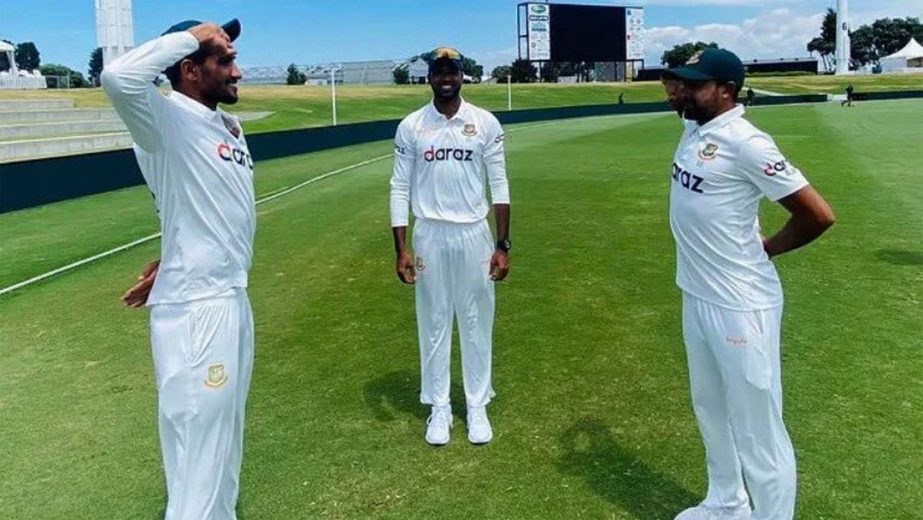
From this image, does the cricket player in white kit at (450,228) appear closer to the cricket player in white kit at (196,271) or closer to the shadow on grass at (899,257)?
the cricket player in white kit at (196,271)

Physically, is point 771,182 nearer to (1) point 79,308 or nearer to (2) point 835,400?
(2) point 835,400

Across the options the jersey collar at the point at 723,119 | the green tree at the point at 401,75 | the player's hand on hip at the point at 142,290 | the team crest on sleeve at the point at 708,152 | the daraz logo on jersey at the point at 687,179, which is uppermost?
the green tree at the point at 401,75

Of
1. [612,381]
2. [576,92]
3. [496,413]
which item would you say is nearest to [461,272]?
[496,413]

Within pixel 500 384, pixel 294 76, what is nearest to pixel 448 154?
pixel 500 384

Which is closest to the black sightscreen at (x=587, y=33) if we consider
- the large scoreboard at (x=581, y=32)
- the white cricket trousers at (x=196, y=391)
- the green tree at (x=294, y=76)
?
the large scoreboard at (x=581, y=32)

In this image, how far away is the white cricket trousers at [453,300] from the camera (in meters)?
4.70

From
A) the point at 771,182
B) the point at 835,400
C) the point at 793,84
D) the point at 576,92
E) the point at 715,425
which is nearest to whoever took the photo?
the point at 771,182

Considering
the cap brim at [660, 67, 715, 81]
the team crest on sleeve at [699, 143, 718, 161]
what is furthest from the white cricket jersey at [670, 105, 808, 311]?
the cap brim at [660, 67, 715, 81]

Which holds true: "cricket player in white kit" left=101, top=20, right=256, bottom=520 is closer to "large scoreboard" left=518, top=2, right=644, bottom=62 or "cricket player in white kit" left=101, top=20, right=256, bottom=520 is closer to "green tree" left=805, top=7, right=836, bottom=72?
"large scoreboard" left=518, top=2, right=644, bottom=62

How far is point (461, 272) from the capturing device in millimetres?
4758

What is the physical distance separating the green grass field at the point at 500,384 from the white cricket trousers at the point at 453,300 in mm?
350

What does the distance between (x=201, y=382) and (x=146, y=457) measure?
211cm

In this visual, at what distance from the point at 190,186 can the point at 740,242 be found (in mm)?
2150

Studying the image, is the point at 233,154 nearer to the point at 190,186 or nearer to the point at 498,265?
the point at 190,186
